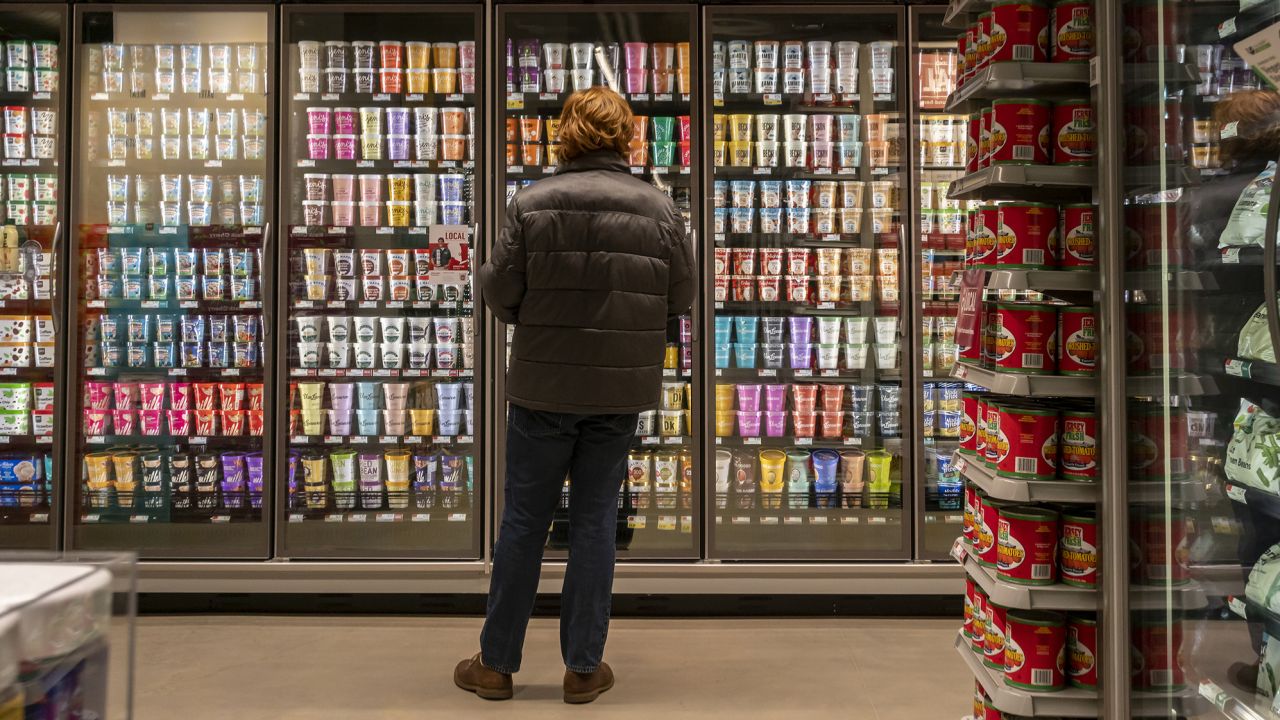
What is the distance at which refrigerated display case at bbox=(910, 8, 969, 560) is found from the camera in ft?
12.6

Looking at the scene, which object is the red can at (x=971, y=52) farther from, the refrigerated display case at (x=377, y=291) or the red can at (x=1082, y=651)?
the refrigerated display case at (x=377, y=291)

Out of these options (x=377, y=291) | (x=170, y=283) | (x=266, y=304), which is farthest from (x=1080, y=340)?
(x=170, y=283)

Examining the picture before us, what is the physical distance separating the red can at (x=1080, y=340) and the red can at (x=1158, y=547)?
310 mm

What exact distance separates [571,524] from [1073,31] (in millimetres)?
1857

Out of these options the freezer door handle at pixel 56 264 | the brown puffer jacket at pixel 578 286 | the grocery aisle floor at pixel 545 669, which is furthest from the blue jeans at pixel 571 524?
the freezer door handle at pixel 56 264

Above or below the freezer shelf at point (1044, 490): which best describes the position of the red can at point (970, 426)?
above

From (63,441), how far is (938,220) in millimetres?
3790

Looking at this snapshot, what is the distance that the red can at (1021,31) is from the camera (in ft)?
6.37

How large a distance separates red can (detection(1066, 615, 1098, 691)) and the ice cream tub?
32cm

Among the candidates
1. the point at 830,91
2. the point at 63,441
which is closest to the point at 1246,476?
the point at 830,91

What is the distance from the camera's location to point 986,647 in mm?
2041

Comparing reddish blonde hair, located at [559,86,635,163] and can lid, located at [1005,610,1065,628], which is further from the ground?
reddish blonde hair, located at [559,86,635,163]

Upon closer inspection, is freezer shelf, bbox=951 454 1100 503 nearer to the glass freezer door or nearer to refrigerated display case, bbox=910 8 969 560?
the glass freezer door

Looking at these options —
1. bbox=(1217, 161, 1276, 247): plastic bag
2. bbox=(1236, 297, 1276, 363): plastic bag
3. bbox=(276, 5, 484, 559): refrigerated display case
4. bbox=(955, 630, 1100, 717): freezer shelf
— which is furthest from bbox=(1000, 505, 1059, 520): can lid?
bbox=(276, 5, 484, 559): refrigerated display case
